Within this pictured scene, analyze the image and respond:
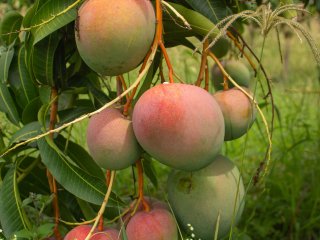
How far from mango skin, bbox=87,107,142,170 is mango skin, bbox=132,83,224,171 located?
1.6 inches

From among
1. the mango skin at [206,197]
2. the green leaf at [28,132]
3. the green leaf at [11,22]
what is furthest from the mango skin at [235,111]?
the green leaf at [11,22]

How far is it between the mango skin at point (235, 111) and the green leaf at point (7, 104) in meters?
0.50

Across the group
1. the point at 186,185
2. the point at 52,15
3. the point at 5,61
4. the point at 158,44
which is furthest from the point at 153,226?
the point at 5,61

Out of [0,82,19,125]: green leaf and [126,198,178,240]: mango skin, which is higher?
[0,82,19,125]: green leaf

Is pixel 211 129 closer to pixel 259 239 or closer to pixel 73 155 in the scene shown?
pixel 73 155

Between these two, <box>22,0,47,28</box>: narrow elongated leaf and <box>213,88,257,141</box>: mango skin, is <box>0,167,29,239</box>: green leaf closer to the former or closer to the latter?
<box>22,0,47,28</box>: narrow elongated leaf

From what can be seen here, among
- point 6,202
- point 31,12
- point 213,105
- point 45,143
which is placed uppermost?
point 31,12

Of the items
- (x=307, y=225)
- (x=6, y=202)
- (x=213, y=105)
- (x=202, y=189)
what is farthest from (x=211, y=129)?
(x=307, y=225)

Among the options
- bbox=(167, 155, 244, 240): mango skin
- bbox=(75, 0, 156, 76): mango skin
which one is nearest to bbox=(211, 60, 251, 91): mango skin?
bbox=(167, 155, 244, 240): mango skin

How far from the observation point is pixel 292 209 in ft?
6.68

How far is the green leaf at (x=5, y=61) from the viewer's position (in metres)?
1.25

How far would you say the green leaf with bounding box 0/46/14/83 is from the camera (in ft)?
4.09

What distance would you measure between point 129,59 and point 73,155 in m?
0.49

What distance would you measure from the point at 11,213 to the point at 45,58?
32cm
